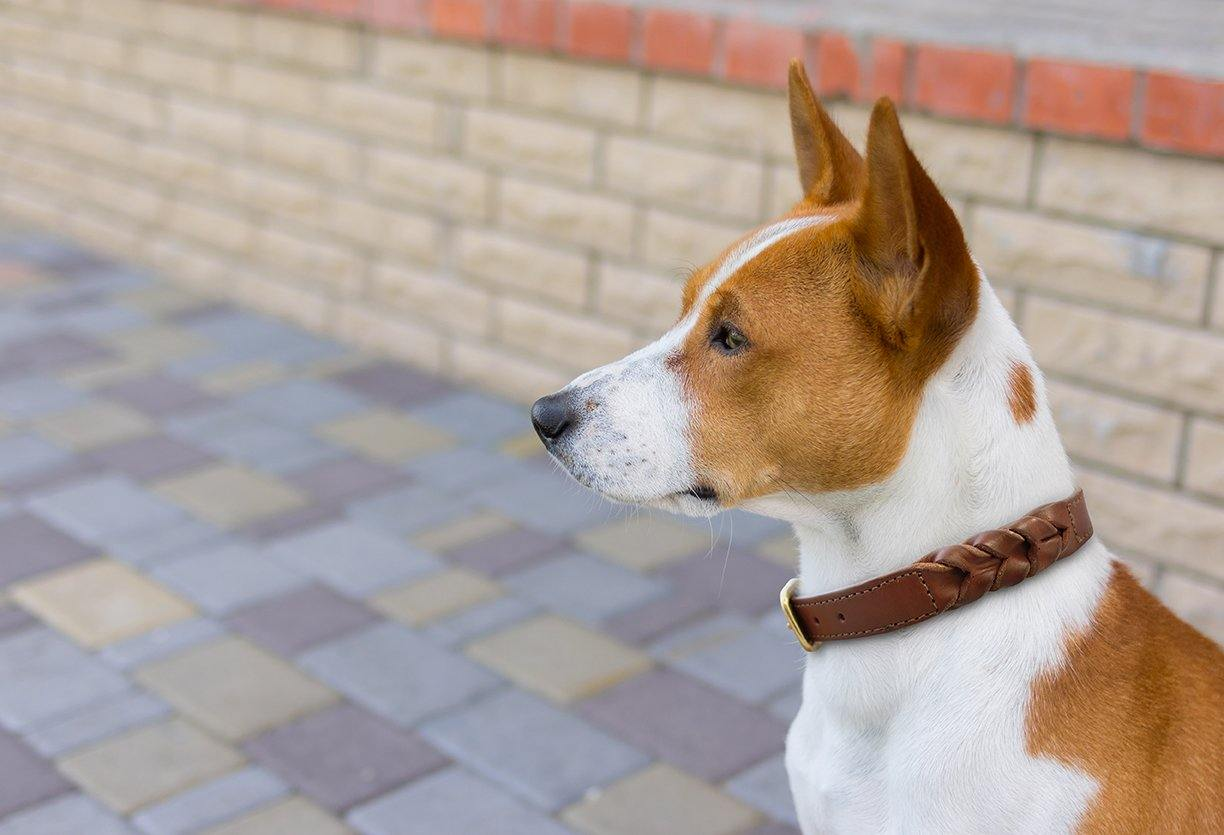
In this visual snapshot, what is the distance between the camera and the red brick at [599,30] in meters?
4.84

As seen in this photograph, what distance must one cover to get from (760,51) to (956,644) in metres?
2.74

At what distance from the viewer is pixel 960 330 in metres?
2.12

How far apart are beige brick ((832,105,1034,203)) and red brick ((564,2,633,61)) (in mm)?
1088

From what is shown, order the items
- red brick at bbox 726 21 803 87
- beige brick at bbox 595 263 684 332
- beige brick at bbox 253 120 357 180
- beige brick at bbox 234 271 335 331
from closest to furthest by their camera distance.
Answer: red brick at bbox 726 21 803 87 < beige brick at bbox 595 263 684 332 < beige brick at bbox 253 120 357 180 < beige brick at bbox 234 271 335 331

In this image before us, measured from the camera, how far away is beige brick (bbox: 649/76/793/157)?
14.9 ft

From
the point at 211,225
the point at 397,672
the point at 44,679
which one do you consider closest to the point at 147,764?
the point at 44,679

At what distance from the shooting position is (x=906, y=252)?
209 cm

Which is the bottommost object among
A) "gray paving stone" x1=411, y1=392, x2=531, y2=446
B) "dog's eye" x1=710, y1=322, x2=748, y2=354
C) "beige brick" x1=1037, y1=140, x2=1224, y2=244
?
"gray paving stone" x1=411, y1=392, x2=531, y2=446

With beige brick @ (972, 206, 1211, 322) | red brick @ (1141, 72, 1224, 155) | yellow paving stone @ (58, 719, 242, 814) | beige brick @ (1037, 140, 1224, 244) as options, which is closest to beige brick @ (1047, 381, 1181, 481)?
beige brick @ (972, 206, 1211, 322)

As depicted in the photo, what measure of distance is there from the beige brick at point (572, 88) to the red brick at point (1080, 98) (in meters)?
1.46

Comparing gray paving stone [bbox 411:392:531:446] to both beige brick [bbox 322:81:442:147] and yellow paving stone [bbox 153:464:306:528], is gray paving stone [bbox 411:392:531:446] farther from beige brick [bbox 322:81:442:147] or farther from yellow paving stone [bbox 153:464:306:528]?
beige brick [bbox 322:81:442:147]

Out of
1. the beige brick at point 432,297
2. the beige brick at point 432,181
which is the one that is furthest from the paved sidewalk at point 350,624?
the beige brick at point 432,181

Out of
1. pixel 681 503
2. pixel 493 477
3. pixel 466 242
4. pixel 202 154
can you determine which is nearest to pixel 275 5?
pixel 202 154

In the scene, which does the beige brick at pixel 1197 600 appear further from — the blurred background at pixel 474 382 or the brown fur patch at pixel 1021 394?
the brown fur patch at pixel 1021 394
